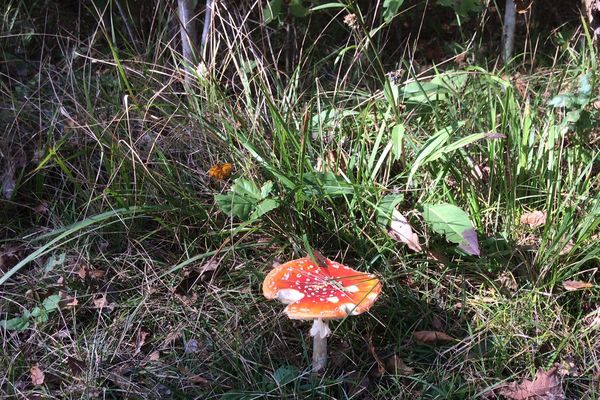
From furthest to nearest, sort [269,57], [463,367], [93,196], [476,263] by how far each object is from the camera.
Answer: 1. [269,57]
2. [93,196]
3. [476,263]
4. [463,367]

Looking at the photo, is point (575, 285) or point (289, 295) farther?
point (575, 285)

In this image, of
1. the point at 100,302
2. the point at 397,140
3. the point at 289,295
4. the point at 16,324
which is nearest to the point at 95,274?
the point at 100,302

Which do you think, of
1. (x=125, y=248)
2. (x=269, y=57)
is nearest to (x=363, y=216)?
(x=125, y=248)

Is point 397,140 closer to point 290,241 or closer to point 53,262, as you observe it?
point 290,241

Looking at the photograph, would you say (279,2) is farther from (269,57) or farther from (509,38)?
(509,38)

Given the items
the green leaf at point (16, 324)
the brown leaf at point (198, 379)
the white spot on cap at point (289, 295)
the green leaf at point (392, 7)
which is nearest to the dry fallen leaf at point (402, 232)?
the white spot on cap at point (289, 295)

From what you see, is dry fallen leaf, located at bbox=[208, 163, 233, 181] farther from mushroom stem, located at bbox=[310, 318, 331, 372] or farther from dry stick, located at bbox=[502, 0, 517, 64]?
dry stick, located at bbox=[502, 0, 517, 64]
